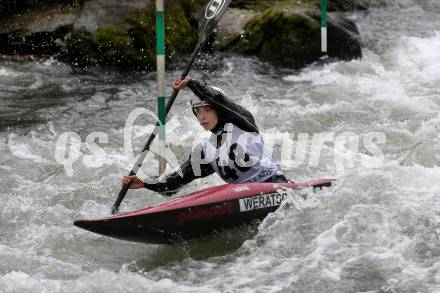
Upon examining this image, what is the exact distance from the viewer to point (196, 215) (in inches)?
205

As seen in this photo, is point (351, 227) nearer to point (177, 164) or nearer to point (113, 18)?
point (177, 164)

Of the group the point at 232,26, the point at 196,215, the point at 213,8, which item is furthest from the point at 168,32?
the point at 196,215

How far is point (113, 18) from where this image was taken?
409 inches

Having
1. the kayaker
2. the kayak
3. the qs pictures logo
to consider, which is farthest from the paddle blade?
the kayak

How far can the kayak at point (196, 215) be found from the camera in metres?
4.98

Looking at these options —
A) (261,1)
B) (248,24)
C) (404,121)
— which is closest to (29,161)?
(404,121)

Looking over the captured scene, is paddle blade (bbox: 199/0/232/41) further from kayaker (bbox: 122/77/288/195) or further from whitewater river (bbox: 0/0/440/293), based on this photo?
whitewater river (bbox: 0/0/440/293)

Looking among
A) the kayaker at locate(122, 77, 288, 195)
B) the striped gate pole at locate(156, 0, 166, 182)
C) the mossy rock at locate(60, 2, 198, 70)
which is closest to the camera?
the kayaker at locate(122, 77, 288, 195)

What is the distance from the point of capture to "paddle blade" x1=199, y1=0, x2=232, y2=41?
256 inches

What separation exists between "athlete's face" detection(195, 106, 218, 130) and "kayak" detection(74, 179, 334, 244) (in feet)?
1.67

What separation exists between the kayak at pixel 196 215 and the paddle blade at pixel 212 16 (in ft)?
5.58

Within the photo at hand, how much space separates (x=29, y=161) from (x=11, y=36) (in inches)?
153

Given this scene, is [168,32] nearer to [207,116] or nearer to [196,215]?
[207,116]

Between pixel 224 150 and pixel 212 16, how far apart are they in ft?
5.07
